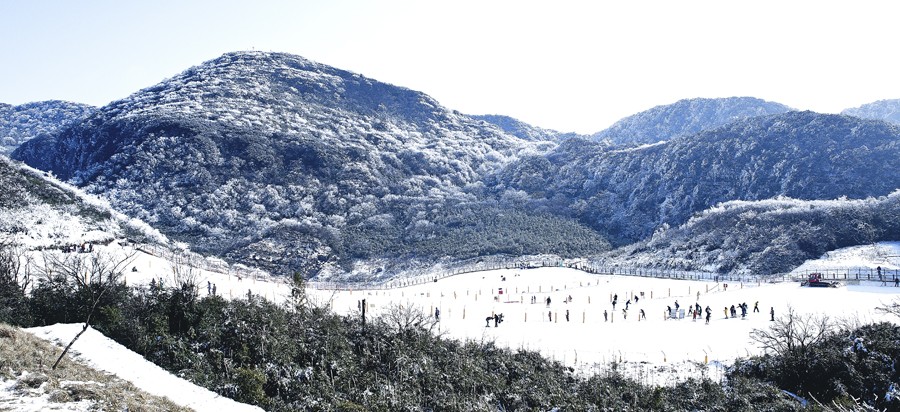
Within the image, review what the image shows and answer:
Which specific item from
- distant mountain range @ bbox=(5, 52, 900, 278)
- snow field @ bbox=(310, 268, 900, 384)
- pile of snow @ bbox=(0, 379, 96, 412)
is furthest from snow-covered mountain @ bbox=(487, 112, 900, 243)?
pile of snow @ bbox=(0, 379, 96, 412)

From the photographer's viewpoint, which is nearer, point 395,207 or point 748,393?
point 748,393

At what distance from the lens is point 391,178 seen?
413 ft

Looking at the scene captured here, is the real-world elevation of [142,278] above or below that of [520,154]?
below

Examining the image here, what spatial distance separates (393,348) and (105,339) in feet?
36.8

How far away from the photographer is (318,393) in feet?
70.1

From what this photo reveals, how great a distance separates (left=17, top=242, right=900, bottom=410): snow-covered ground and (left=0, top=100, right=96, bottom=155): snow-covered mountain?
150447 mm

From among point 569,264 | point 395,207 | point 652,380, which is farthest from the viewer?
point 395,207

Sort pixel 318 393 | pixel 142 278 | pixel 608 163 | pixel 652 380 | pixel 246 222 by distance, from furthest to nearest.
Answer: pixel 608 163, pixel 246 222, pixel 142 278, pixel 652 380, pixel 318 393

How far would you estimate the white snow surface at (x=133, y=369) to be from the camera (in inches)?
746

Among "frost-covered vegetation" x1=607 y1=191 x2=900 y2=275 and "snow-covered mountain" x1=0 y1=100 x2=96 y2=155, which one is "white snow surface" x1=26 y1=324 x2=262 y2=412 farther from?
"snow-covered mountain" x1=0 y1=100 x2=96 y2=155

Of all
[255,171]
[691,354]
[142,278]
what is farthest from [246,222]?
[691,354]

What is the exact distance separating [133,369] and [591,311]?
1255 inches

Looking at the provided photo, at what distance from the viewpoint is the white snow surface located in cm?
1895

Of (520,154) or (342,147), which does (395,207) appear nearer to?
(342,147)
